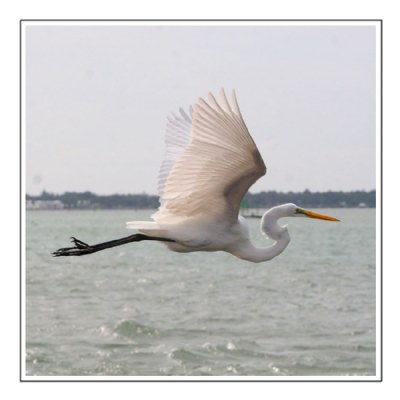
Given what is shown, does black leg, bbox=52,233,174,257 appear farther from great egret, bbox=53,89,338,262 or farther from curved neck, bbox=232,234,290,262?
curved neck, bbox=232,234,290,262

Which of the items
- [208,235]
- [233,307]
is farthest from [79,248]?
[233,307]

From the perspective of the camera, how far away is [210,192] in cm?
522

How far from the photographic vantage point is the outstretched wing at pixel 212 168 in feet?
15.2

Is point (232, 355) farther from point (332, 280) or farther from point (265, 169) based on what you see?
point (332, 280)

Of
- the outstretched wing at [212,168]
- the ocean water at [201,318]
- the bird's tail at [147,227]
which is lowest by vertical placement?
the ocean water at [201,318]

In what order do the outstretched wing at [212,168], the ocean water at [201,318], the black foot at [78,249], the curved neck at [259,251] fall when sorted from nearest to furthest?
the outstretched wing at [212,168] → the black foot at [78,249] → the curved neck at [259,251] → the ocean water at [201,318]

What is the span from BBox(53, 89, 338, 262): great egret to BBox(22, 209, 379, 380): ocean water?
8.96 feet

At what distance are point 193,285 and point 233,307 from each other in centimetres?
642

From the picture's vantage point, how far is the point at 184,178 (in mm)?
5125

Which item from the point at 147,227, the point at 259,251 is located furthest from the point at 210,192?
the point at 259,251

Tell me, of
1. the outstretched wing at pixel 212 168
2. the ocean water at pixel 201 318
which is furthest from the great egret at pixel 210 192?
the ocean water at pixel 201 318

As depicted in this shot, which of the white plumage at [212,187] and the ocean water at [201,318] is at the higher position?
the white plumage at [212,187]

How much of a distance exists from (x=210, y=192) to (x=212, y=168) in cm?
27

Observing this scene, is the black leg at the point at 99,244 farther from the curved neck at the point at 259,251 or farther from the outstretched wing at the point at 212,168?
the curved neck at the point at 259,251
